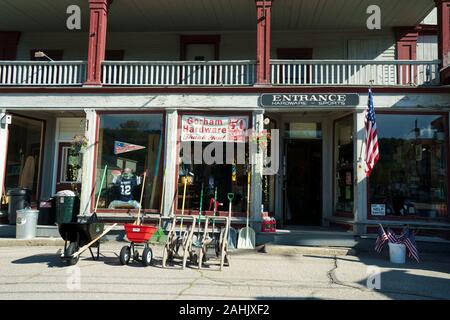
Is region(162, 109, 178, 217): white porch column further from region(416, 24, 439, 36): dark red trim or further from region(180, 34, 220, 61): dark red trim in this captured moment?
region(416, 24, 439, 36): dark red trim

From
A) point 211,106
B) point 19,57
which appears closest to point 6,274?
point 211,106

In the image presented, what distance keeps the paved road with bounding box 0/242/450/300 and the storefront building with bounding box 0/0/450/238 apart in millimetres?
2396

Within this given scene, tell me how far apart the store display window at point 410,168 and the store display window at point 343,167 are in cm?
78

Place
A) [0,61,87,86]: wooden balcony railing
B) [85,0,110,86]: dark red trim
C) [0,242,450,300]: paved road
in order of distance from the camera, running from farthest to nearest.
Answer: [0,61,87,86]: wooden balcony railing → [85,0,110,86]: dark red trim → [0,242,450,300]: paved road

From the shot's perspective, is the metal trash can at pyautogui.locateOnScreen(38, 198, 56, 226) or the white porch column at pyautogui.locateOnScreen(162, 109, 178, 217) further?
the metal trash can at pyautogui.locateOnScreen(38, 198, 56, 226)

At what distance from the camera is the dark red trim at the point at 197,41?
49.1 ft

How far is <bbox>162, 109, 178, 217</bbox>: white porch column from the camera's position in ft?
37.7

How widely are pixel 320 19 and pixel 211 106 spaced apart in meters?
5.16

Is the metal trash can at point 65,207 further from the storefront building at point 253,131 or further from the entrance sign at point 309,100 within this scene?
the entrance sign at point 309,100

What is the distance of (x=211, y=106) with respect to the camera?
462 inches

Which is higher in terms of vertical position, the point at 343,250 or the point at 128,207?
the point at 128,207

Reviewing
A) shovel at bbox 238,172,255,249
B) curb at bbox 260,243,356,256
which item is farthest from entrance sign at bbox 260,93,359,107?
curb at bbox 260,243,356,256

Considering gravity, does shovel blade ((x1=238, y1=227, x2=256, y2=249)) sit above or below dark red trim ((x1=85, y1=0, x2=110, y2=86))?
below

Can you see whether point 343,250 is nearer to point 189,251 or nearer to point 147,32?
point 189,251
